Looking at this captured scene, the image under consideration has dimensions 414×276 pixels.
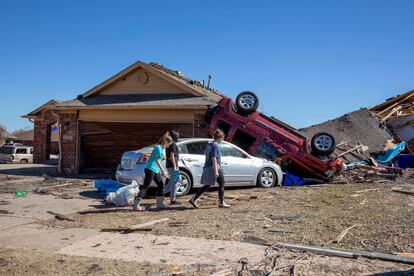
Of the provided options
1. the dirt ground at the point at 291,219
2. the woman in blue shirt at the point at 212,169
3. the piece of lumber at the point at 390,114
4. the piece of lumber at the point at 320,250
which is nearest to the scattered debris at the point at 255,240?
the dirt ground at the point at 291,219

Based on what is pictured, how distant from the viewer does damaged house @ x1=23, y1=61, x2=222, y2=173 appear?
15.7 m

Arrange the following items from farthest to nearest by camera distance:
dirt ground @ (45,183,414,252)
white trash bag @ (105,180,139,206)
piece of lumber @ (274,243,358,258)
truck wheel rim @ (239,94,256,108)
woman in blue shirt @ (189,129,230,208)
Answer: truck wheel rim @ (239,94,256,108), white trash bag @ (105,180,139,206), woman in blue shirt @ (189,129,230,208), dirt ground @ (45,183,414,252), piece of lumber @ (274,243,358,258)

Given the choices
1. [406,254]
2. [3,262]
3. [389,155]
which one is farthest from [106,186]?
[389,155]

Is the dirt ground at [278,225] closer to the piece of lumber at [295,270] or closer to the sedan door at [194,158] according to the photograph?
the piece of lumber at [295,270]

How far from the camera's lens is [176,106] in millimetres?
15109

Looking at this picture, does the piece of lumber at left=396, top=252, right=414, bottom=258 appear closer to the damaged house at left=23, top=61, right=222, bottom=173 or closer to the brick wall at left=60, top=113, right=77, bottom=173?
the damaged house at left=23, top=61, right=222, bottom=173

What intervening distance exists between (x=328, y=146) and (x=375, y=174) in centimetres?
203

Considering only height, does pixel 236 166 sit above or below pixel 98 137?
below

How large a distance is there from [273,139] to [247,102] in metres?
1.43

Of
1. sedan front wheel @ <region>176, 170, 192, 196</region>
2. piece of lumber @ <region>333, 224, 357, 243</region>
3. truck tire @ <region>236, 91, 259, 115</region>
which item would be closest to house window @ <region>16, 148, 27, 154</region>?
truck tire @ <region>236, 91, 259, 115</region>

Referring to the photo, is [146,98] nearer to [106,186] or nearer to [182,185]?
[106,186]

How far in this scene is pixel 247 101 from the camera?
516 inches

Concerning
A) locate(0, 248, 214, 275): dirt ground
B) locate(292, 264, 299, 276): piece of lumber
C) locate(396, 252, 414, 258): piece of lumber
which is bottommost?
locate(0, 248, 214, 275): dirt ground

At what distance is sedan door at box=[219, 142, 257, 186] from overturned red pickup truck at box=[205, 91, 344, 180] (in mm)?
1297
